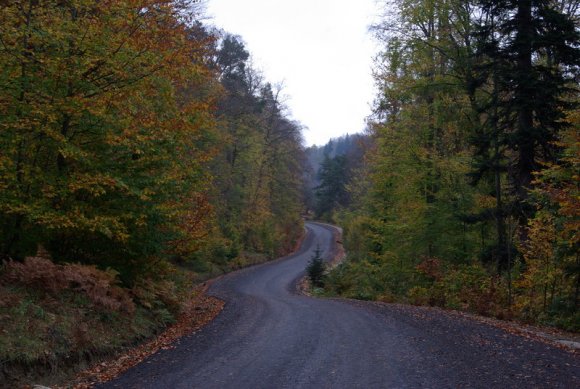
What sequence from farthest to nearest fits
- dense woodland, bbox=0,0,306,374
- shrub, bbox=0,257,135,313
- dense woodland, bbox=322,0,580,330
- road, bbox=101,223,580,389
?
dense woodland, bbox=322,0,580,330 < shrub, bbox=0,257,135,313 < dense woodland, bbox=0,0,306,374 < road, bbox=101,223,580,389

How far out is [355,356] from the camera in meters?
9.86

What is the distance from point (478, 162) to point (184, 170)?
11451 millimetres

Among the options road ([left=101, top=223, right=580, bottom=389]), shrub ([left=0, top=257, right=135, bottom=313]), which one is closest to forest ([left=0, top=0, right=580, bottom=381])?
shrub ([left=0, top=257, right=135, bottom=313])

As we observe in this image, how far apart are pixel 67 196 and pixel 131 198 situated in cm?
134

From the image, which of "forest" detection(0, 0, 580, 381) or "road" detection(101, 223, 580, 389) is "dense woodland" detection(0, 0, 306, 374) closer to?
"forest" detection(0, 0, 580, 381)

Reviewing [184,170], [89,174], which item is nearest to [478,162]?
[184,170]

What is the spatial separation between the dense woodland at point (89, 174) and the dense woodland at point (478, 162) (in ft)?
30.3

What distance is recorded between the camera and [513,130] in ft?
62.3

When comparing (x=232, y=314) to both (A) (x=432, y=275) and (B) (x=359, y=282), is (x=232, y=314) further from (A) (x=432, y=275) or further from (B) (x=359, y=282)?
(B) (x=359, y=282)

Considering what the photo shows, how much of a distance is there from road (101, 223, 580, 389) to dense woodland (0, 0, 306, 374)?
1666 millimetres

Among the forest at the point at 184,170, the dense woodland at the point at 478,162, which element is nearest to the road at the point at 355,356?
the forest at the point at 184,170

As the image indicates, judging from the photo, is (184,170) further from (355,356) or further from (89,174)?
(355,356)

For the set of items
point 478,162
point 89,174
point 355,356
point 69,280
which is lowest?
point 355,356

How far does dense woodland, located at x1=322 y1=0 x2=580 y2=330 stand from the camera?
573 inches
